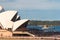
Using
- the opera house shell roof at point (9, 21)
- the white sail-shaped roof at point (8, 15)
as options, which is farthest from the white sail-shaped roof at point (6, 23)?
the white sail-shaped roof at point (8, 15)

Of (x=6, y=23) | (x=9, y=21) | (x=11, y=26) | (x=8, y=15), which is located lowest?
(x=11, y=26)

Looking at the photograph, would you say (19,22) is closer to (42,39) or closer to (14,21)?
(14,21)

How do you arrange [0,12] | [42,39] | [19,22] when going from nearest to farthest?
[42,39], [19,22], [0,12]

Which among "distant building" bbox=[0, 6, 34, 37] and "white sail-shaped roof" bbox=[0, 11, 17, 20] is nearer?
"distant building" bbox=[0, 6, 34, 37]

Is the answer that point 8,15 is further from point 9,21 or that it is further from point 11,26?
point 11,26

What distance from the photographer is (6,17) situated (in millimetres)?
63531

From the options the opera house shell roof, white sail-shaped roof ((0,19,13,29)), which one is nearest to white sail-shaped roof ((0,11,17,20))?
the opera house shell roof

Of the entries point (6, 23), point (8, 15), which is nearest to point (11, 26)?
point (6, 23)

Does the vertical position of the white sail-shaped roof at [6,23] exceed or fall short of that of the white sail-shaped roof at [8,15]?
it falls short

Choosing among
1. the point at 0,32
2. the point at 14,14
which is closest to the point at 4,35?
the point at 0,32

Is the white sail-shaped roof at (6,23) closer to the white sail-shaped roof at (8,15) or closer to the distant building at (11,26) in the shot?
the distant building at (11,26)

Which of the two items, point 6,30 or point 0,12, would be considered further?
point 0,12

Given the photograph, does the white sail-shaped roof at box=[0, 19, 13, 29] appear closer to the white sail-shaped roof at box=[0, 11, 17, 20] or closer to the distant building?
the distant building

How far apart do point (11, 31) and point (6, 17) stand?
12.3 feet
